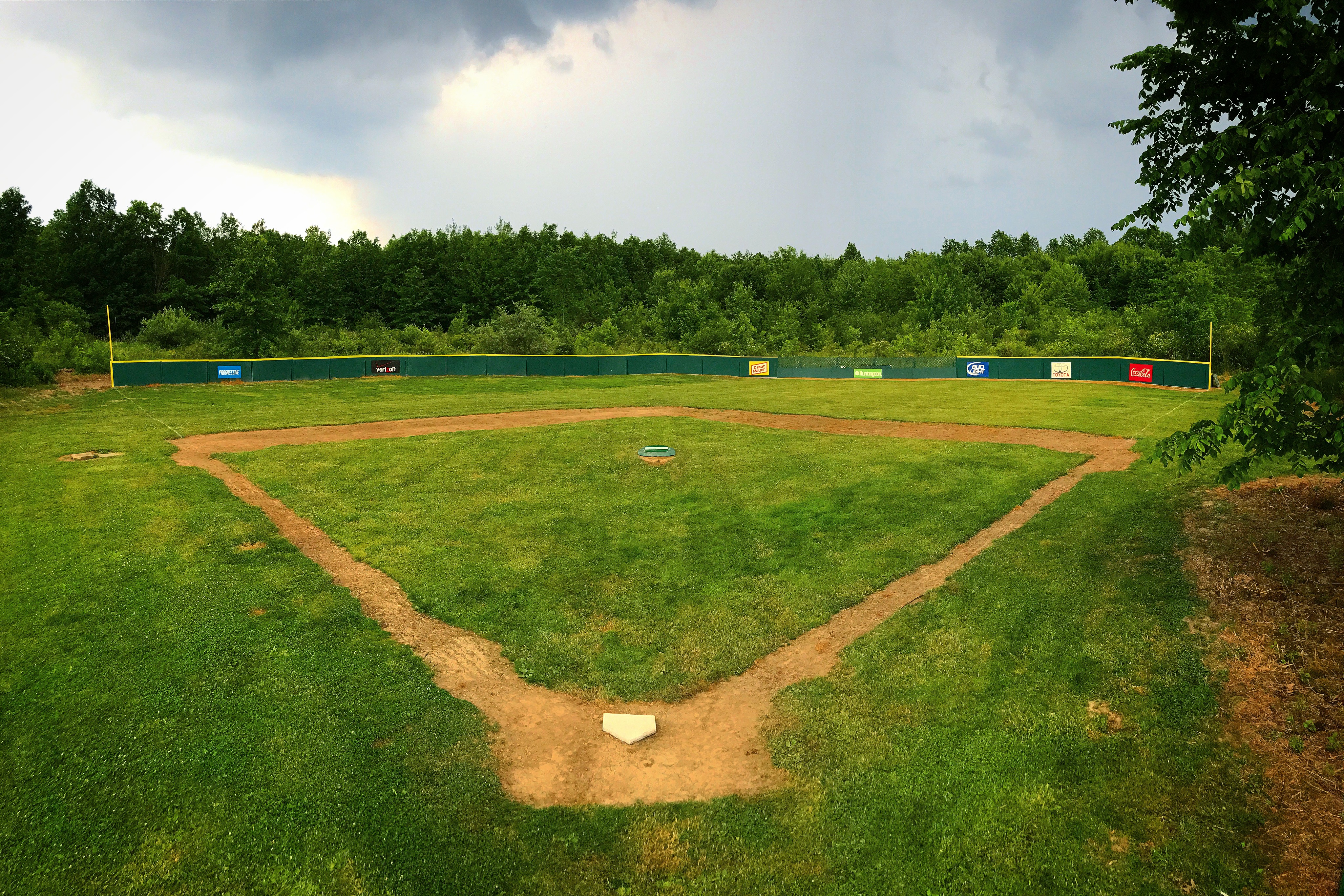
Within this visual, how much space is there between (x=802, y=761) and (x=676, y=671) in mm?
2598

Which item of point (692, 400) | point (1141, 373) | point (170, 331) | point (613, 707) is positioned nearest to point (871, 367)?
point (1141, 373)

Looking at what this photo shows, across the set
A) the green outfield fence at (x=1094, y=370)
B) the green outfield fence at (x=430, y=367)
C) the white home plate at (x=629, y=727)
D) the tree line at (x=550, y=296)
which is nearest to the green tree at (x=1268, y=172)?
the white home plate at (x=629, y=727)

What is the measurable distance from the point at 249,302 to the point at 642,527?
4608 centimetres

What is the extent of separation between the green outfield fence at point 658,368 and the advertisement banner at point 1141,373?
0.14ft

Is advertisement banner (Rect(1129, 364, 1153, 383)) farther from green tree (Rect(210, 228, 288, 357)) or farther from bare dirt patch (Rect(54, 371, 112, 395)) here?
bare dirt patch (Rect(54, 371, 112, 395))

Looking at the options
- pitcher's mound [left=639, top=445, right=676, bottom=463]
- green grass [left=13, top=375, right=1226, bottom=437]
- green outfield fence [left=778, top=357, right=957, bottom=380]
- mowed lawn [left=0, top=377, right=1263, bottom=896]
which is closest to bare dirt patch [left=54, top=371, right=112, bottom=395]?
green grass [left=13, top=375, right=1226, bottom=437]

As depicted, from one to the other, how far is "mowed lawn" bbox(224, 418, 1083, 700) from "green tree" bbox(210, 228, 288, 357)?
3266 centimetres

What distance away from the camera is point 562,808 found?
25.7 feet

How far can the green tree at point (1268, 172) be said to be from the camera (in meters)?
7.57

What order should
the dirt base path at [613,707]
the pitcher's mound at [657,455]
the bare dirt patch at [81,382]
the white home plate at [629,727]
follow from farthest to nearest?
the bare dirt patch at [81,382]
the pitcher's mound at [657,455]
the white home plate at [629,727]
the dirt base path at [613,707]

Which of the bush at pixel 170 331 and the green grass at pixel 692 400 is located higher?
the bush at pixel 170 331

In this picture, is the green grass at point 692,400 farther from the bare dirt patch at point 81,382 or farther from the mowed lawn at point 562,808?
the mowed lawn at point 562,808

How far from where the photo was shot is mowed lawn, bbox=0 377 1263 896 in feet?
22.3

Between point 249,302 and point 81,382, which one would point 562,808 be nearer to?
point 81,382
